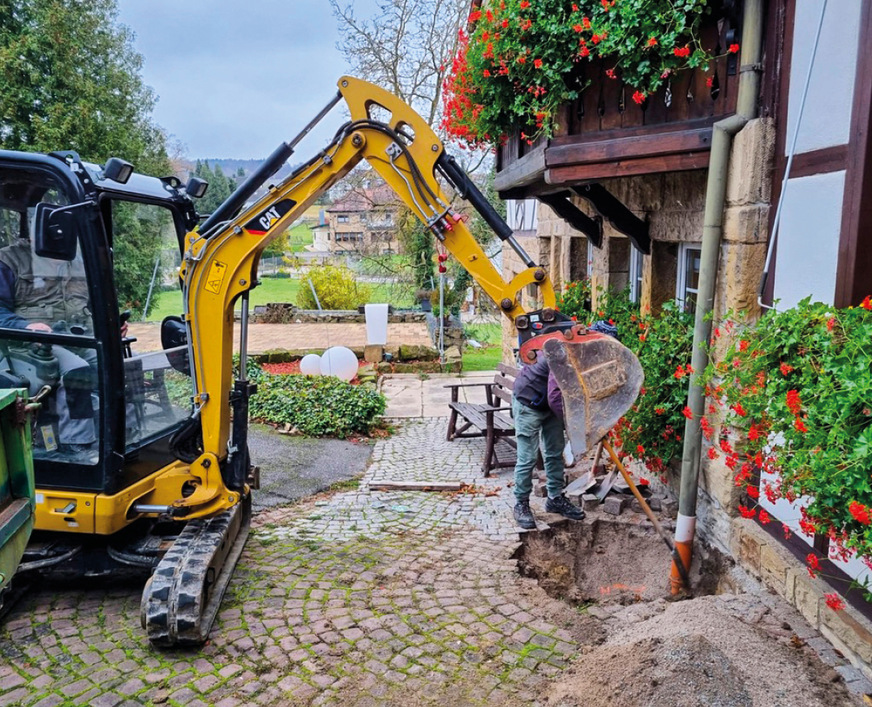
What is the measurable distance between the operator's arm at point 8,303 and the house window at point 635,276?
510 centimetres

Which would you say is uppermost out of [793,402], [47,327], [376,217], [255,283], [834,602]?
[376,217]

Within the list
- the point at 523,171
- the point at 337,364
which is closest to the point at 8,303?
the point at 523,171

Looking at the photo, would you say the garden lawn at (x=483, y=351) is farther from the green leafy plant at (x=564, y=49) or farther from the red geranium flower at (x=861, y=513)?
the red geranium flower at (x=861, y=513)

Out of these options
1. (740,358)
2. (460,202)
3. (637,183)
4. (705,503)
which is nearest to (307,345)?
(460,202)

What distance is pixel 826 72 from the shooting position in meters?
3.46

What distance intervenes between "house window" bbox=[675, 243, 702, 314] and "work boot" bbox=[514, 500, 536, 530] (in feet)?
6.75

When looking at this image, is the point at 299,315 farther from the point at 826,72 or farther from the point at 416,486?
the point at 826,72

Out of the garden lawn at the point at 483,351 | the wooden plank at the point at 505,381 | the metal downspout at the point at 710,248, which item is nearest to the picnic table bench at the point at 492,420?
the wooden plank at the point at 505,381

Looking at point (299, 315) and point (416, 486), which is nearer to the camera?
point (416, 486)

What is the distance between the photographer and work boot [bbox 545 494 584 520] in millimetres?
5613

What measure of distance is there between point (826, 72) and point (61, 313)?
448cm

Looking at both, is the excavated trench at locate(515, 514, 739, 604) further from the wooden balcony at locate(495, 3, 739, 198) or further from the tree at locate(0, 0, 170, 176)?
the tree at locate(0, 0, 170, 176)

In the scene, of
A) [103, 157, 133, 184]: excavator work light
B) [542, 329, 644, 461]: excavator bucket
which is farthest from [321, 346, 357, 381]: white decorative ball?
[542, 329, 644, 461]: excavator bucket

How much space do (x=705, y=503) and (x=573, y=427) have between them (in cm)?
126
